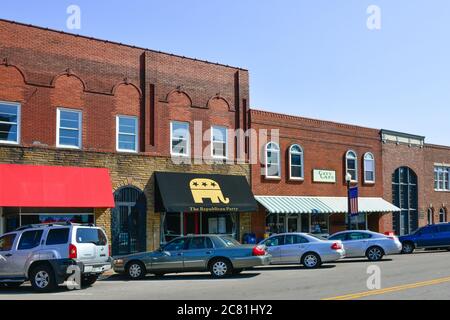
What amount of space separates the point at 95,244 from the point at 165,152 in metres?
10.3

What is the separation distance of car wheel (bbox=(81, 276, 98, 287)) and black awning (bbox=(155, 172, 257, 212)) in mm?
7335

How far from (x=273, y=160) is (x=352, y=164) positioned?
705 cm

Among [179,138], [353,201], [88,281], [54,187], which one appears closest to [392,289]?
[88,281]

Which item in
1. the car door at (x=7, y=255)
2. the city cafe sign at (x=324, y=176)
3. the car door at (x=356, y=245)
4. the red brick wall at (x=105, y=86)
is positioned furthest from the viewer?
the city cafe sign at (x=324, y=176)

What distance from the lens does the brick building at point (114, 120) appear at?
2253cm

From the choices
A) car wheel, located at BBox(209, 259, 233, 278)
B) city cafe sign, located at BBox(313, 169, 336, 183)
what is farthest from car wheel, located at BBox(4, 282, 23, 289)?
city cafe sign, located at BBox(313, 169, 336, 183)

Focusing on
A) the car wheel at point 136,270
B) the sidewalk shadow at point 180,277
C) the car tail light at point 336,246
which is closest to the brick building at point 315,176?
the car tail light at point 336,246

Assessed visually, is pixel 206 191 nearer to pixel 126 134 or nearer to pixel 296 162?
pixel 126 134

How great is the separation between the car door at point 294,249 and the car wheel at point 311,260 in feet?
0.67

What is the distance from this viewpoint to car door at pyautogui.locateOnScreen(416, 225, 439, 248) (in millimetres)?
30342

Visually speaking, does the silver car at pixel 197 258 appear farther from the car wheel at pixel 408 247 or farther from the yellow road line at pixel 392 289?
the car wheel at pixel 408 247

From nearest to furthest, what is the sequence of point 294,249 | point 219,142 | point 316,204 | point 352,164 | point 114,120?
point 294,249 < point 114,120 < point 219,142 < point 316,204 < point 352,164

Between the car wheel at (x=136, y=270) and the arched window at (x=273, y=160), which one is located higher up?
the arched window at (x=273, y=160)

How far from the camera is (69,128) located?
23938 mm
